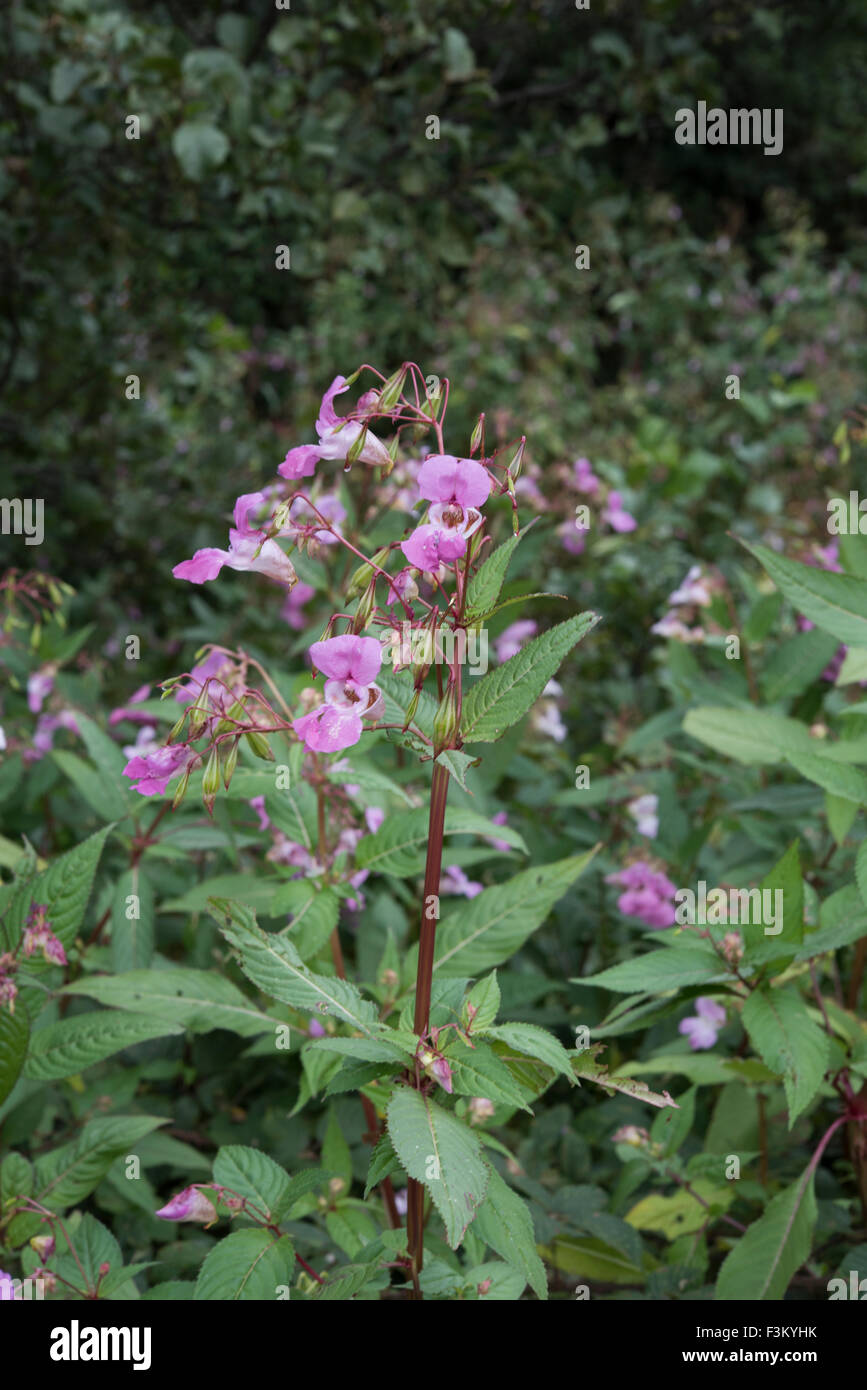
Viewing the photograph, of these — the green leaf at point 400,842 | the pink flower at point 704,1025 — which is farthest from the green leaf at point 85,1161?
the pink flower at point 704,1025

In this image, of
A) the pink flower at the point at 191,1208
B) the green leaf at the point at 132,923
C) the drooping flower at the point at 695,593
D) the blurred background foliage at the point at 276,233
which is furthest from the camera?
the blurred background foliage at the point at 276,233

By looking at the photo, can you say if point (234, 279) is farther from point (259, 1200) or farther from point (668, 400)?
point (259, 1200)

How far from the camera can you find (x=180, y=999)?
1.16 m

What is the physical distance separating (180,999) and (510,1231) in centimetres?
43

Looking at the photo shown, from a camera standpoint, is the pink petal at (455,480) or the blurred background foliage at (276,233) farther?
the blurred background foliage at (276,233)

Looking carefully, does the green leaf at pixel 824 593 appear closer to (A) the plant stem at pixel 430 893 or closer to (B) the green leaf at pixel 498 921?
(B) the green leaf at pixel 498 921

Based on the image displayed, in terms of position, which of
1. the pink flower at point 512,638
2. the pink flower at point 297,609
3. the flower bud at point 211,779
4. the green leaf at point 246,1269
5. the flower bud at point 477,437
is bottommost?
the green leaf at point 246,1269

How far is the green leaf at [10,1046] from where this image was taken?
0.99 m

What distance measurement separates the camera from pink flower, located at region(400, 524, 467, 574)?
758mm

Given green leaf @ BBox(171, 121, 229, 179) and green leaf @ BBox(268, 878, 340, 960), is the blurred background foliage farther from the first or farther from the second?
green leaf @ BBox(268, 878, 340, 960)

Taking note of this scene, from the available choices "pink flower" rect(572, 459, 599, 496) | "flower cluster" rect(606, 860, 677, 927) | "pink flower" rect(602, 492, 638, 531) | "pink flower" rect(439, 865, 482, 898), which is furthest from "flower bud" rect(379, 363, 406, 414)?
"pink flower" rect(602, 492, 638, 531)

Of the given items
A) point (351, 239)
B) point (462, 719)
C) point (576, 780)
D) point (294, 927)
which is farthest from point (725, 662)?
point (351, 239)

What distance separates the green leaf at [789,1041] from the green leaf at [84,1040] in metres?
0.53

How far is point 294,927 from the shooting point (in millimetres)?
1120
